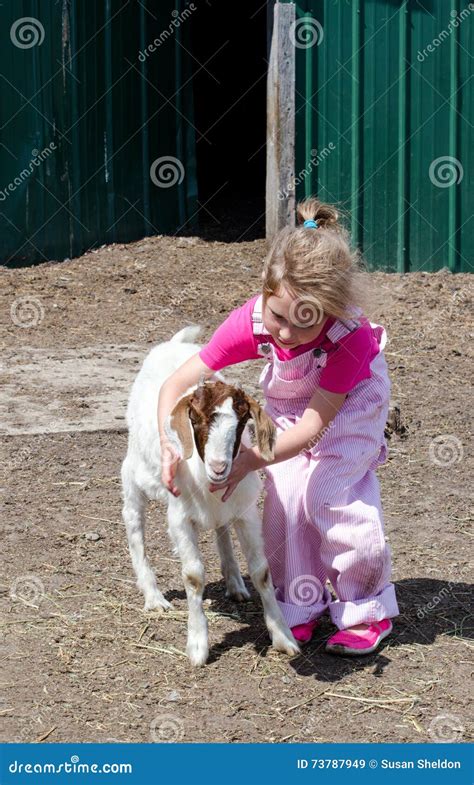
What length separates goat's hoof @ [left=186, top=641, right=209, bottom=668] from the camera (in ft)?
11.9

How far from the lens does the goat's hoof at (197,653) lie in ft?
11.9

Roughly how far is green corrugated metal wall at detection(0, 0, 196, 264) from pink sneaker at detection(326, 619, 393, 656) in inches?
227

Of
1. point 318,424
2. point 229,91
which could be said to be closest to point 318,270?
point 318,424

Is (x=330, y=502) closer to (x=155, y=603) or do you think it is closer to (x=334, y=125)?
(x=155, y=603)

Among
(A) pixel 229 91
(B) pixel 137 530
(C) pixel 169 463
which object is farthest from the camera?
(A) pixel 229 91

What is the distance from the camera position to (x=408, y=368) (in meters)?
7.06

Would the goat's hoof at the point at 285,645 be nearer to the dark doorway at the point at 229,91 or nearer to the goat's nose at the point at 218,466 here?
the goat's nose at the point at 218,466

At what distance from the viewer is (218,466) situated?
3.23 meters

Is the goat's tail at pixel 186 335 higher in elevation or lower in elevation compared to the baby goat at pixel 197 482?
higher

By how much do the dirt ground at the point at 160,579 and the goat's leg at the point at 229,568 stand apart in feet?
0.17

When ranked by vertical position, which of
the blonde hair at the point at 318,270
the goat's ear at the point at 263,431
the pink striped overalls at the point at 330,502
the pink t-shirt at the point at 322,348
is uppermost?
the blonde hair at the point at 318,270

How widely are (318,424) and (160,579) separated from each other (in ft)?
3.69

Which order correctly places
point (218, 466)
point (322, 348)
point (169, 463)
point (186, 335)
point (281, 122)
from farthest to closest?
1. point (281, 122)
2. point (186, 335)
3. point (322, 348)
4. point (169, 463)
5. point (218, 466)

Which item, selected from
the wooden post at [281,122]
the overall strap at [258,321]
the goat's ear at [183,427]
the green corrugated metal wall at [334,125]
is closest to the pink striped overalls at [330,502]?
the overall strap at [258,321]
